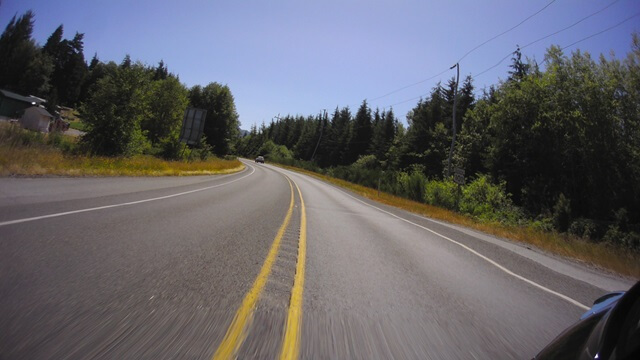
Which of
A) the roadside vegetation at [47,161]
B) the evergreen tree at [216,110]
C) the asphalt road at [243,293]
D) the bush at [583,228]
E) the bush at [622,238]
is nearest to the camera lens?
the asphalt road at [243,293]

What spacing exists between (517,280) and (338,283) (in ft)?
12.9

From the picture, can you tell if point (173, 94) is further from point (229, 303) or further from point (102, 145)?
point (229, 303)

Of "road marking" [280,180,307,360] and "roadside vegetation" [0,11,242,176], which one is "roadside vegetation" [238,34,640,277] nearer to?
"road marking" [280,180,307,360]

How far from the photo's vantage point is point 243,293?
11.5 feet

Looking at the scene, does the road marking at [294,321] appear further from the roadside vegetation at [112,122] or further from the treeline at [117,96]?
the treeline at [117,96]

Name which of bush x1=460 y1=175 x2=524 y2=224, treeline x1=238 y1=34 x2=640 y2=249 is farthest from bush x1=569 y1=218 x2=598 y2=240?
bush x1=460 y1=175 x2=524 y2=224

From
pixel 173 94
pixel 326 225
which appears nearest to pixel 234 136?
pixel 173 94

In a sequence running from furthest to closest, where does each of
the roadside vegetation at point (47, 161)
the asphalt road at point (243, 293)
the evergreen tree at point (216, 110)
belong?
the evergreen tree at point (216, 110), the roadside vegetation at point (47, 161), the asphalt road at point (243, 293)

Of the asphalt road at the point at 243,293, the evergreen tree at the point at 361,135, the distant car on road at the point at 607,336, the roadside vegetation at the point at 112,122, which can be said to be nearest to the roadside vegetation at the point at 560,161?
the asphalt road at the point at 243,293

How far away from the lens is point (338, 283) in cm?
433

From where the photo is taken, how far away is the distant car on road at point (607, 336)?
3.66ft

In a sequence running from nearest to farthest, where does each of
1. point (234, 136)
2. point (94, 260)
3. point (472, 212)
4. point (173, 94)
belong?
1. point (94, 260)
2. point (472, 212)
3. point (173, 94)
4. point (234, 136)

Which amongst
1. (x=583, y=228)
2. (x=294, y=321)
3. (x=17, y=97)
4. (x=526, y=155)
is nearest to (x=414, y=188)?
(x=526, y=155)

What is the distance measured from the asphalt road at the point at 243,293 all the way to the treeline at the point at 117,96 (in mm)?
16692
